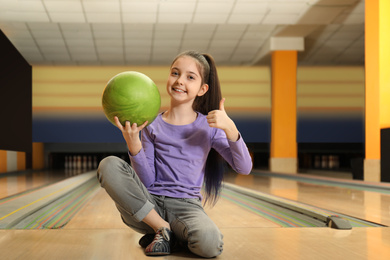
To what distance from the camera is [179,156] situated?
1.55 m

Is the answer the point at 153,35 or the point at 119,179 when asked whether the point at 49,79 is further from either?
the point at 119,179

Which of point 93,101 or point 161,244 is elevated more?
point 93,101

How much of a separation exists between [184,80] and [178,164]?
1.02ft

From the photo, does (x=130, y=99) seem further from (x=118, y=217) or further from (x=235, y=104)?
(x=235, y=104)

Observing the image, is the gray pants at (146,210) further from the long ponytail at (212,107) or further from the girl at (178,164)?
the long ponytail at (212,107)

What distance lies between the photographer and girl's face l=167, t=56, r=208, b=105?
1517 mm

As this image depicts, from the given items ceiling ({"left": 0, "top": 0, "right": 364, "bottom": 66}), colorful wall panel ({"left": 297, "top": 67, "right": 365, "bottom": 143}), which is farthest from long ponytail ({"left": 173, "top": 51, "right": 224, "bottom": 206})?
colorful wall panel ({"left": 297, "top": 67, "right": 365, "bottom": 143})

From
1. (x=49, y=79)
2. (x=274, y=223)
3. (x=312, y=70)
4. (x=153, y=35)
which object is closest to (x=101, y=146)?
(x=49, y=79)

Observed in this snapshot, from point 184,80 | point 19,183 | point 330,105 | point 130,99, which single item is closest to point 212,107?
point 184,80

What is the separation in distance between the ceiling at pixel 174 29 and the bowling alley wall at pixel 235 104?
0.32 meters

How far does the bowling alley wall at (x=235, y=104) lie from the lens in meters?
9.70

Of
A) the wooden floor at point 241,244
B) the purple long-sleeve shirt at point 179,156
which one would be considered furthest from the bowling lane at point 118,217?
the purple long-sleeve shirt at point 179,156

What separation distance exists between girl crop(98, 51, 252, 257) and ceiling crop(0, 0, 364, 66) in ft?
15.8

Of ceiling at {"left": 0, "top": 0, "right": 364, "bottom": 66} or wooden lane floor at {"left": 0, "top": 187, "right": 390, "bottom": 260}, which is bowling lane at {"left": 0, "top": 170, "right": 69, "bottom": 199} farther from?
ceiling at {"left": 0, "top": 0, "right": 364, "bottom": 66}
